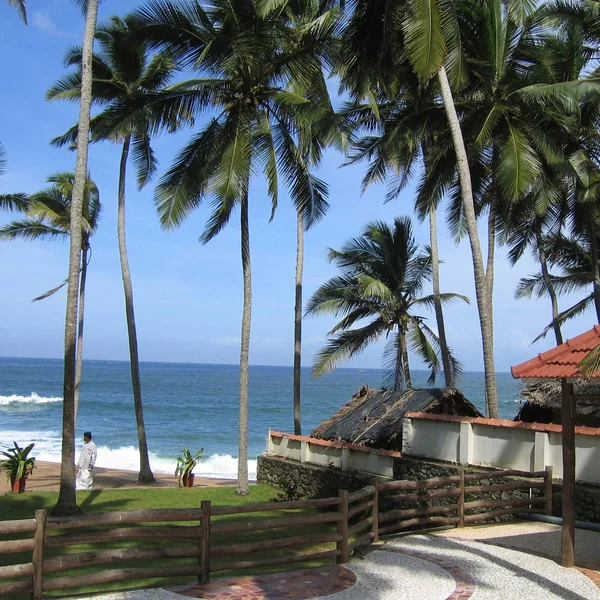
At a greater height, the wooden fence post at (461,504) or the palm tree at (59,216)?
the palm tree at (59,216)

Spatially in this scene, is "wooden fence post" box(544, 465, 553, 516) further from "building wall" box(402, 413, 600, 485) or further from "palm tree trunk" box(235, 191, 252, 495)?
"palm tree trunk" box(235, 191, 252, 495)

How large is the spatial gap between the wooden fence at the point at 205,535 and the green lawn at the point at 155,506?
0.06 metres

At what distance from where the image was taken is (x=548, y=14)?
59.5ft

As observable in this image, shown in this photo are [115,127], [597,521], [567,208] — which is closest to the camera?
[597,521]

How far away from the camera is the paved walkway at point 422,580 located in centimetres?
752

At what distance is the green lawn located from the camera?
29.8 feet

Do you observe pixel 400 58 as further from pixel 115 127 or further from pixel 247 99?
pixel 115 127

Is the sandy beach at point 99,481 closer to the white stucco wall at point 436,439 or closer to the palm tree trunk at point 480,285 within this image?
the white stucco wall at point 436,439

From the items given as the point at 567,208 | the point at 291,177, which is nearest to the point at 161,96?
the point at 291,177

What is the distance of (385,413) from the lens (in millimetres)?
17641

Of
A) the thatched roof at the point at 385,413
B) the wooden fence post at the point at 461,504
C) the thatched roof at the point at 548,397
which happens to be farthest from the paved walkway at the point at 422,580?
the thatched roof at the point at 385,413

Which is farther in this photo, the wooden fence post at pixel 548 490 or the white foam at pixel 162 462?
the white foam at pixel 162 462

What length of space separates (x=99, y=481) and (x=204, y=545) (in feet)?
45.9

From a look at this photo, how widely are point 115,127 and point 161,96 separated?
124 centimetres
